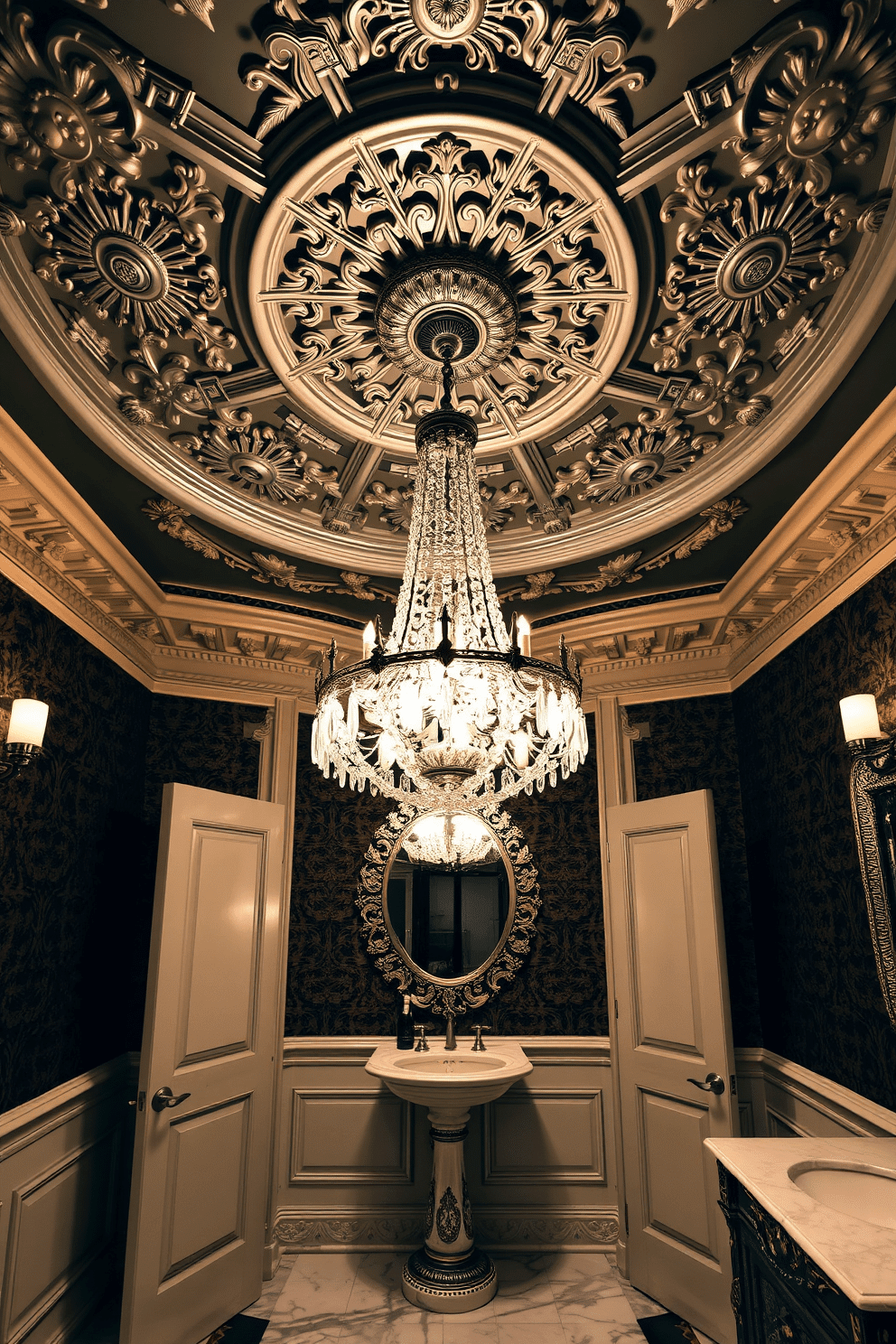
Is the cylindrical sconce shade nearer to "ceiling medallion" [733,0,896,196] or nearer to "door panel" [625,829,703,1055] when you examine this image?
"door panel" [625,829,703,1055]

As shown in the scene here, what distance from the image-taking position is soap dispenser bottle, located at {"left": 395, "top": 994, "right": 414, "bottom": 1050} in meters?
3.78

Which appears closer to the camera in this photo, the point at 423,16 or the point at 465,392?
the point at 423,16

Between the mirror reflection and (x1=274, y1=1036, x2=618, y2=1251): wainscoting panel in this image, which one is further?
the mirror reflection

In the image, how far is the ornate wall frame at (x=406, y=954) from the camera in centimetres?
392

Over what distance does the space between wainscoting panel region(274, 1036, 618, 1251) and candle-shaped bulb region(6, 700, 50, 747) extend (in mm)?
2309

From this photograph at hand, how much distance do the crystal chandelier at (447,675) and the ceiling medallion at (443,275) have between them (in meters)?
0.10

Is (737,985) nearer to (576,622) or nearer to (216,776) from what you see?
(576,622)

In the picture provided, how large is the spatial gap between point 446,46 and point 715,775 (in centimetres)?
341

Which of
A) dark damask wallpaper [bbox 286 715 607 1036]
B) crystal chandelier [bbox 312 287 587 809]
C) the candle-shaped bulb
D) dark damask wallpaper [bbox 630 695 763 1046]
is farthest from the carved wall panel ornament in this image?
dark damask wallpaper [bbox 286 715 607 1036]

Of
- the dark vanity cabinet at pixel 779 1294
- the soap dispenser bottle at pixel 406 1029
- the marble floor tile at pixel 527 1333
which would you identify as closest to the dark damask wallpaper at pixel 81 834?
the soap dispenser bottle at pixel 406 1029

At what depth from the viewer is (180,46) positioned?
4.73ft

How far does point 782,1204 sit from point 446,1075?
5.54 feet

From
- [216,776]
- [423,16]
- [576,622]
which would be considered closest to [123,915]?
[216,776]

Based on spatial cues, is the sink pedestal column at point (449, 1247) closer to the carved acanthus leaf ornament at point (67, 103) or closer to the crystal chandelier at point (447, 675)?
the crystal chandelier at point (447, 675)
